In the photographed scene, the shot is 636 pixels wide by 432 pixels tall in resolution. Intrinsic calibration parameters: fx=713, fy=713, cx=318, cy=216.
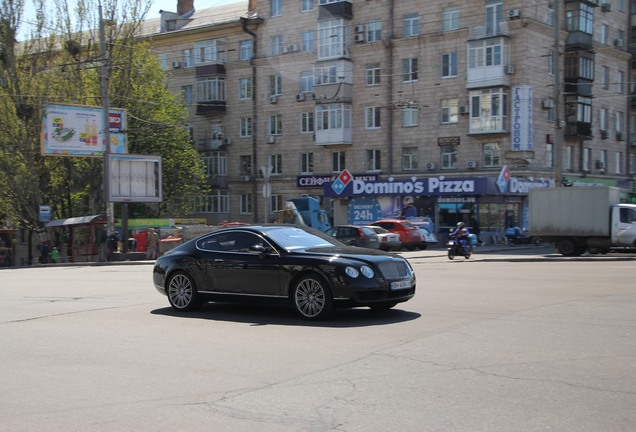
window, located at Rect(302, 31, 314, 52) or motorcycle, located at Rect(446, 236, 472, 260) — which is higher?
window, located at Rect(302, 31, 314, 52)

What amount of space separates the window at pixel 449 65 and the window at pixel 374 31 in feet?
16.3

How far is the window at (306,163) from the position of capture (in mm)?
51969

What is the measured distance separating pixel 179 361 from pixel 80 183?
128ft

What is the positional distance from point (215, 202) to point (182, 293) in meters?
45.5

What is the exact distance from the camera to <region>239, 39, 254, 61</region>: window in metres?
54.1

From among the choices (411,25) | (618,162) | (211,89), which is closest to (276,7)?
(211,89)

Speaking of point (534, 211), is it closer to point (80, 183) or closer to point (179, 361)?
point (179, 361)

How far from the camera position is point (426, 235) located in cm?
3750

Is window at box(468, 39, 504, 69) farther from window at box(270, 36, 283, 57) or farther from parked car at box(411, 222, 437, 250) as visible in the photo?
window at box(270, 36, 283, 57)

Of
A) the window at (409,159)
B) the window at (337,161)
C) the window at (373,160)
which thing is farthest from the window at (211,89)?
the window at (409,159)

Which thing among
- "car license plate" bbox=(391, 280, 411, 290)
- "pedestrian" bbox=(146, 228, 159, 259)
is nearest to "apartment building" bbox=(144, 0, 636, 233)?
"pedestrian" bbox=(146, 228, 159, 259)

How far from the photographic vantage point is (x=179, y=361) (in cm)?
792

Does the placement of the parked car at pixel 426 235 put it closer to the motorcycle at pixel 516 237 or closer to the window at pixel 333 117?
the motorcycle at pixel 516 237

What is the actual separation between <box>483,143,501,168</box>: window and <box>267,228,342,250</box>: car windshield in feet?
112
